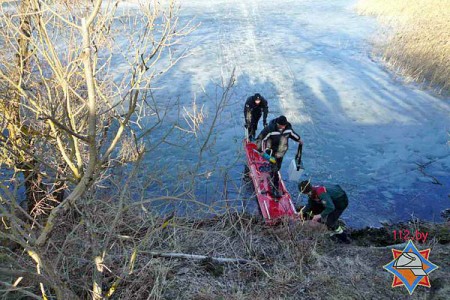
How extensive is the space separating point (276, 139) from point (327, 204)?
160 cm

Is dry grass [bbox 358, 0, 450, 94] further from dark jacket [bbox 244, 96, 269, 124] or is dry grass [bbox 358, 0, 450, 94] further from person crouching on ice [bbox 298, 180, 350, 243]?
person crouching on ice [bbox 298, 180, 350, 243]

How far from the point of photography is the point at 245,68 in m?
12.0

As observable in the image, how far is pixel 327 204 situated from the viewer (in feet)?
15.6

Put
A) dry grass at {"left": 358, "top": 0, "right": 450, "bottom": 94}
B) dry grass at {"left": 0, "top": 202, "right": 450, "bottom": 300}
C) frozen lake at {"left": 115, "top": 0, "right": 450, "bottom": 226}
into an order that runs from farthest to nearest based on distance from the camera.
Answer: dry grass at {"left": 358, "top": 0, "right": 450, "bottom": 94} < frozen lake at {"left": 115, "top": 0, "right": 450, "bottom": 226} < dry grass at {"left": 0, "top": 202, "right": 450, "bottom": 300}

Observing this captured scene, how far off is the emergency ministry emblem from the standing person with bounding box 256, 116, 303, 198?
264 cm

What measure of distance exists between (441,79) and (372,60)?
252 cm

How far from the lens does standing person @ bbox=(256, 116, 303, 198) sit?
590 cm

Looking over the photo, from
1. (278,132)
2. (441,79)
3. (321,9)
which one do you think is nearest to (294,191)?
(278,132)

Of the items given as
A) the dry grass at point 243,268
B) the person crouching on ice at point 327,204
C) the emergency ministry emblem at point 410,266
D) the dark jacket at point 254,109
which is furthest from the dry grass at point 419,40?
the emergency ministry emblem at point 410,266

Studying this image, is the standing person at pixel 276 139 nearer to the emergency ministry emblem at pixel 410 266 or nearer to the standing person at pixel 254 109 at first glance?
the standing person at pixel 254 109

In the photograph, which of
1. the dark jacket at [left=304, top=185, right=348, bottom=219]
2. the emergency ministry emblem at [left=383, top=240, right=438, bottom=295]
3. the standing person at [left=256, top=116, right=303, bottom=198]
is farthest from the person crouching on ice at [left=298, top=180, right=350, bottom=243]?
the emergency ministry emblem at [left=383, top=240, right=438, bottom=295]

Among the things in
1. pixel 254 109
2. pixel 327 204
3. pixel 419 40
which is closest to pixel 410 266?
pixel 327 204

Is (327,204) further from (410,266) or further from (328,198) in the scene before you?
(410,266)

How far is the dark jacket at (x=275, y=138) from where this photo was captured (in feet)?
19.5
